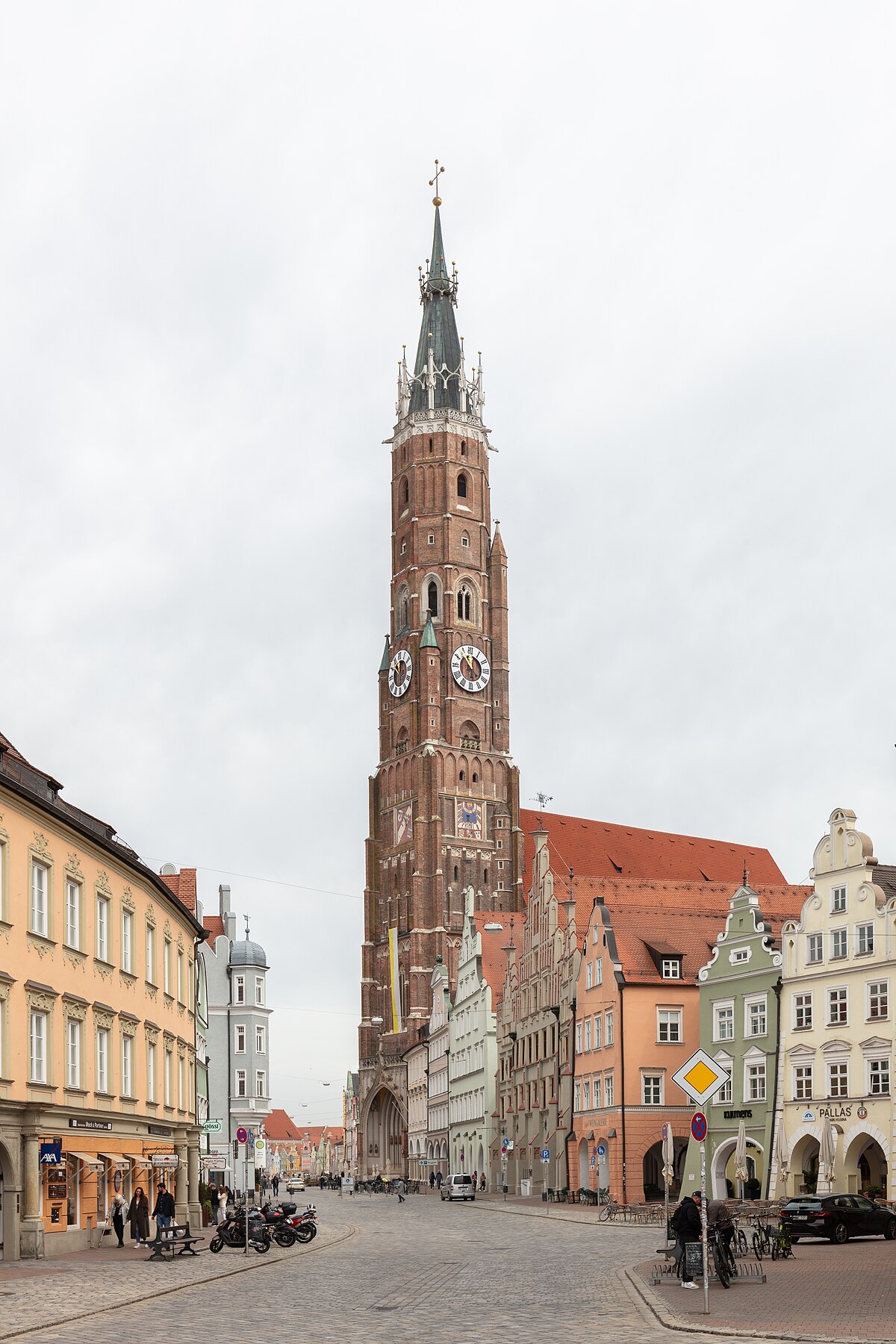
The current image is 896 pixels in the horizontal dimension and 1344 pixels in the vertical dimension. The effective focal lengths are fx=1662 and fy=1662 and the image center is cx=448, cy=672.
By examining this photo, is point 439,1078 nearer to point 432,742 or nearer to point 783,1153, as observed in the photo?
point 432,742

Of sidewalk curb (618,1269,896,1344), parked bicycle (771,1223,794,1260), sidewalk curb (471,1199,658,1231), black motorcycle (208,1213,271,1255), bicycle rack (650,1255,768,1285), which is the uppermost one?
sidewalk curb (618,1269,896,1344)

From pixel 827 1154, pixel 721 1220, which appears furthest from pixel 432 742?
pixel 721 1220

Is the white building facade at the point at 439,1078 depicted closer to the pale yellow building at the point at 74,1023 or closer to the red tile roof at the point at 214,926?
the red tile roof at the point at 214,926

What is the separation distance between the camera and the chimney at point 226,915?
8706 cm

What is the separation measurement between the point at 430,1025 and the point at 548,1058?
52005 mm

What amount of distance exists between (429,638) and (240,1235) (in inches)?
4338

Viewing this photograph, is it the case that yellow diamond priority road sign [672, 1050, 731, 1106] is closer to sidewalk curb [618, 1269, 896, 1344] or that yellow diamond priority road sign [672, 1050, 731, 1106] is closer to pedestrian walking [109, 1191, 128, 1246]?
sidewalk curb [618, 1269, 896, 1344]

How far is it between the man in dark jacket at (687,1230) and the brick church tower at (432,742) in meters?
106

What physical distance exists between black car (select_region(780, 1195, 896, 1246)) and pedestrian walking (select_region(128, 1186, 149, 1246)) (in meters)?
14.5

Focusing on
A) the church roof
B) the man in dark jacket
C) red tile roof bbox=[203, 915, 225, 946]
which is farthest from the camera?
the church roof

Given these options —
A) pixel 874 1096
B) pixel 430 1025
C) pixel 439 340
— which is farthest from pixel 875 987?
pixel 439 340

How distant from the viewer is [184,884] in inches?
2628

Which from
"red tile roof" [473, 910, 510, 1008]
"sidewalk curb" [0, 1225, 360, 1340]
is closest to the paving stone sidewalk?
"sidewalk curb" [0, 1225, 360, 1340]

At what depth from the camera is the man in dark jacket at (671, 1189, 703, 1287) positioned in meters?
25.1
